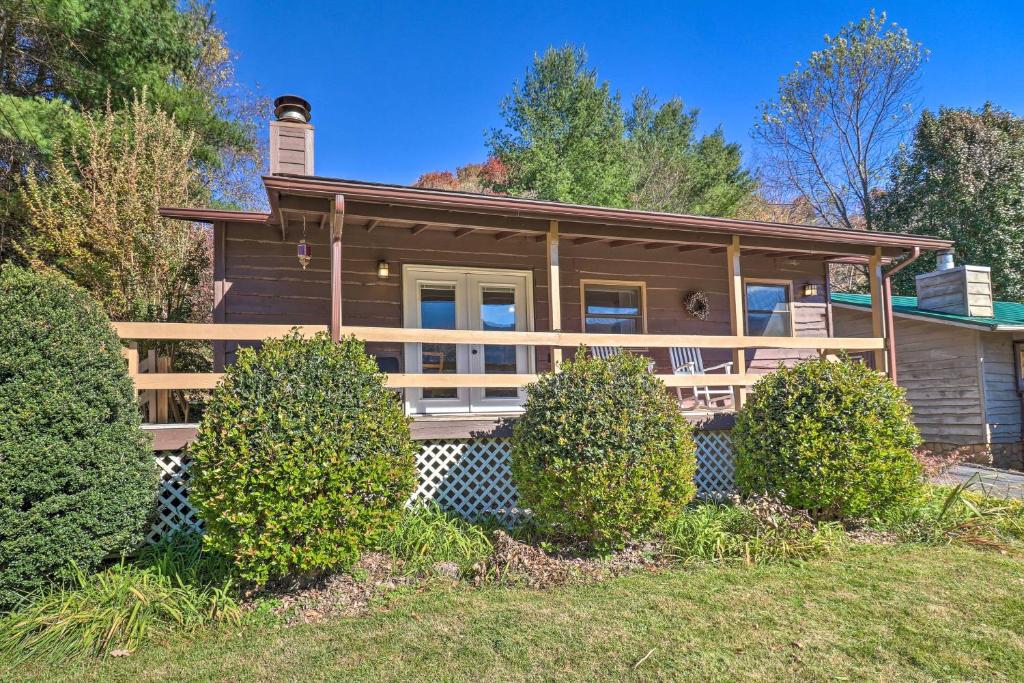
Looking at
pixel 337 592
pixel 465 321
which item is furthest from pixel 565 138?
pixel 337 592

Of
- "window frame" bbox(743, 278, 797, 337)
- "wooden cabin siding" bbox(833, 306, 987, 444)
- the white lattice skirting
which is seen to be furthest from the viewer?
"wooden cabin siding" bbox(833, 306, 987, 444)

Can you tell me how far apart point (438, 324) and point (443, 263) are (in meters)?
0.71

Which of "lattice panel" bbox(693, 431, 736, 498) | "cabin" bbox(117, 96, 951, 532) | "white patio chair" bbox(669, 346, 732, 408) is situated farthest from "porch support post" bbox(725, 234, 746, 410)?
"white patio chair" bbox(669, 346, 732, 408)

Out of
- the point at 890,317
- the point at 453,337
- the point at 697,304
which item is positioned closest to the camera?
the point at 453,337

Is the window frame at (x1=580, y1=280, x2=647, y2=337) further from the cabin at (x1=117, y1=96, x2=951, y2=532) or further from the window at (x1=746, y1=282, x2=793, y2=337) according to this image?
the window at (x1=746, y1=282, x2=793, y2=337)

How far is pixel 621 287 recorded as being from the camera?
7664mm

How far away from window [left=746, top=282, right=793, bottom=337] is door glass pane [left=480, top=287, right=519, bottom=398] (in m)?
3.47

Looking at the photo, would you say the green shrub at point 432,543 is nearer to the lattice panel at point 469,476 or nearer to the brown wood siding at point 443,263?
the lattice panel at point 469,476

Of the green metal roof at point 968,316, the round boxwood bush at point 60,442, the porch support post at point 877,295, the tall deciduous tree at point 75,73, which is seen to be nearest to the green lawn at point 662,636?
the round boxwood bush at point 60,442

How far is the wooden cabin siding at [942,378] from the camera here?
365 inches

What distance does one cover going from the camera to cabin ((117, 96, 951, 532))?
4.74 m

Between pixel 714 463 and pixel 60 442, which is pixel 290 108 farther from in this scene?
pixel 714 463

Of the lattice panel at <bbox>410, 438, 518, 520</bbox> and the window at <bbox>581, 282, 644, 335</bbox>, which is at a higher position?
the window at <bbox>581, 282, 644, 335</bbox>

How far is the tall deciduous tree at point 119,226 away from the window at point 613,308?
5.64 m
